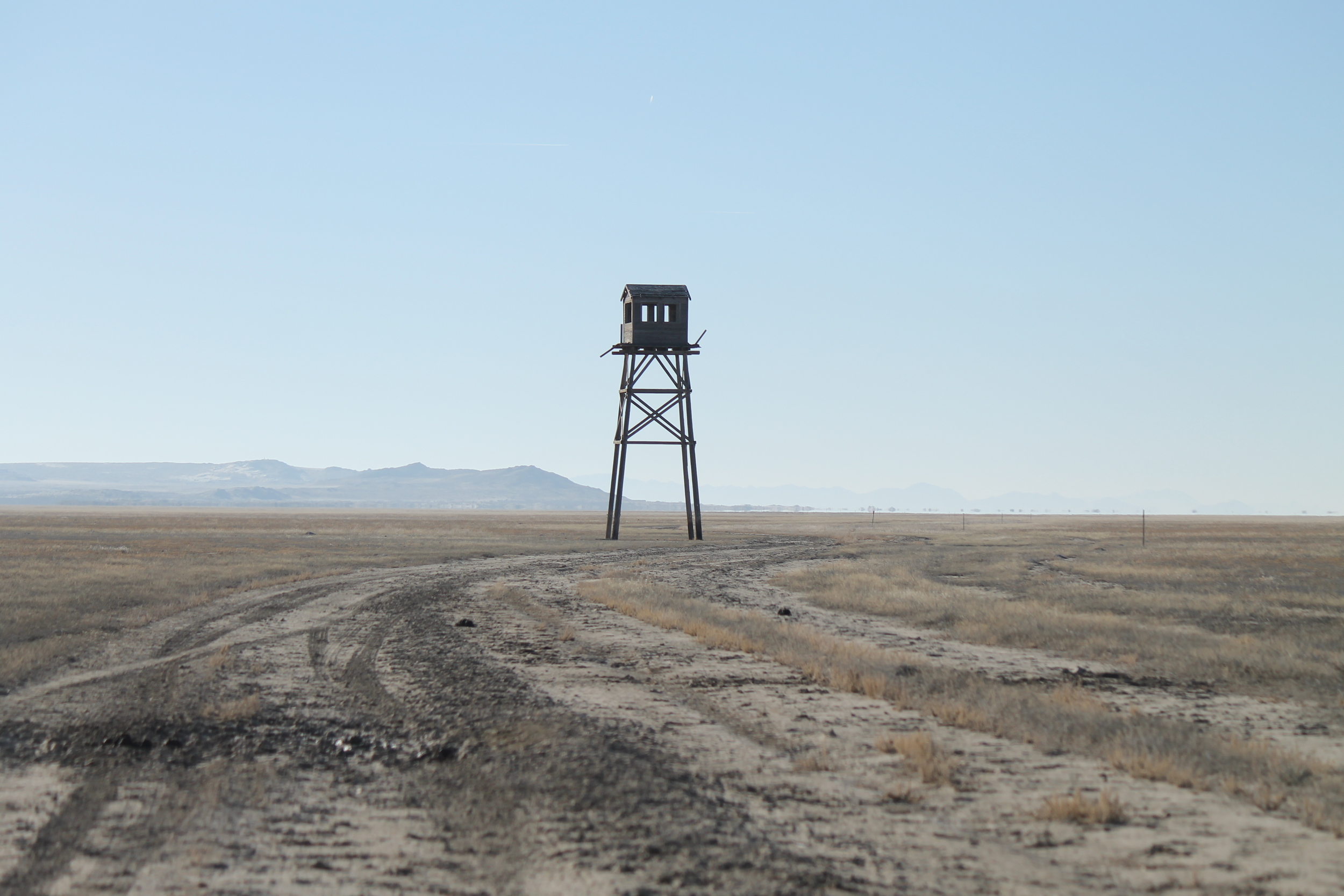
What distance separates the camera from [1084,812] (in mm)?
7336

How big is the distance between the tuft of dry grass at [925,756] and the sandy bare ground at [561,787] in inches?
5.7

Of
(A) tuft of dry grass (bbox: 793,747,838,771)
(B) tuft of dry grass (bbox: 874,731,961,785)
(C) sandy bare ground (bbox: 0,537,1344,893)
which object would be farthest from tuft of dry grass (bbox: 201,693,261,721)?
(B) tuft of dry grass (bbox: 874,731,961,785)

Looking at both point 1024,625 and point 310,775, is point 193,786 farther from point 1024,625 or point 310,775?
point 1024,625

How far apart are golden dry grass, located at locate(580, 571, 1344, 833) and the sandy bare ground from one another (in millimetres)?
349

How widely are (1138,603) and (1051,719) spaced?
559 inches

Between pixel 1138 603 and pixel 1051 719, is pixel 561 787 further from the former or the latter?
pixel 1138 603

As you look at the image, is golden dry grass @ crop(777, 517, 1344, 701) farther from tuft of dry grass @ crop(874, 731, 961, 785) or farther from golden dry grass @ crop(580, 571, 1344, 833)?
tuft of dry grass @ crop(874, 731, 961, 785)

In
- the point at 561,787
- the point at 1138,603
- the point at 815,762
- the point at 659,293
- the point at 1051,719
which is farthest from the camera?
the point at 659,293

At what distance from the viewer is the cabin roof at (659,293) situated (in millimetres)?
52594

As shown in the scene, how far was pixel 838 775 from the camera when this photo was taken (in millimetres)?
8570

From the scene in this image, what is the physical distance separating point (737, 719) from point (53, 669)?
33.4 feet

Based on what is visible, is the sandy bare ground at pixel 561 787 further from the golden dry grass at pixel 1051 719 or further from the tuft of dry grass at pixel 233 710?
the golden dry grass at pixel 1051 719

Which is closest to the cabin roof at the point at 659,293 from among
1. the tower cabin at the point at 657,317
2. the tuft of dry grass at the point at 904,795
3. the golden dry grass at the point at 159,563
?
the tower cabin at the point at 657,317

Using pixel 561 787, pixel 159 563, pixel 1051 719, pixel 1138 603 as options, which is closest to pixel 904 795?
pixel 561 787
